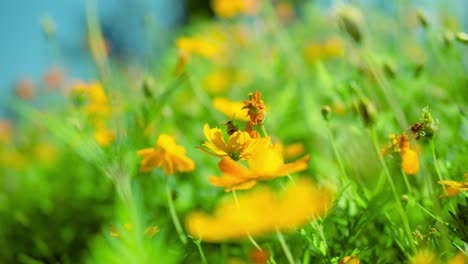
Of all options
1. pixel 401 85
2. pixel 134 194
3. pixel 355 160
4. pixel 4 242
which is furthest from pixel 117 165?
pixel 401 85

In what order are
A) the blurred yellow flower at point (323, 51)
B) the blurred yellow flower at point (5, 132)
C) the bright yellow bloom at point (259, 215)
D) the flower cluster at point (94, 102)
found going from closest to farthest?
the bright yellow bloom at point (259, 215), the flower cluster at point (94, 102), the blurred yellow flower at point (323, 51), the blurred yellow flower at point (5, 132)

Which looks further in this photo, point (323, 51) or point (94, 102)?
point (323, 51)

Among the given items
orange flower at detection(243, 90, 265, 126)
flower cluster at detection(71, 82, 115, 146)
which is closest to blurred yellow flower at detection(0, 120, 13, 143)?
flower cluster at detection(71, 82, 115, 146)

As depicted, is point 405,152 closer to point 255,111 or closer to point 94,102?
point 255,111

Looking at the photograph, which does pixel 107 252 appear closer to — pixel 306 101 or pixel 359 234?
pixel 359 234

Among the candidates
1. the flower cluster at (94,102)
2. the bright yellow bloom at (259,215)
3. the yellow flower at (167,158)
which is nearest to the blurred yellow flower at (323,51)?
the flower cluster at (94,102)

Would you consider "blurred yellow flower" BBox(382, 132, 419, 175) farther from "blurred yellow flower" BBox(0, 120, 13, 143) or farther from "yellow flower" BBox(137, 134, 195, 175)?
"blurred yellow flower" BBox(0, 120, 13, 143)

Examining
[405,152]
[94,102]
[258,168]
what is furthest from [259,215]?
[94,102]

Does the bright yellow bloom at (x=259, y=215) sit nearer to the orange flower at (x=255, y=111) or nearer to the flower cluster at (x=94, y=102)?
the orange flower at (x=255, y=111)
